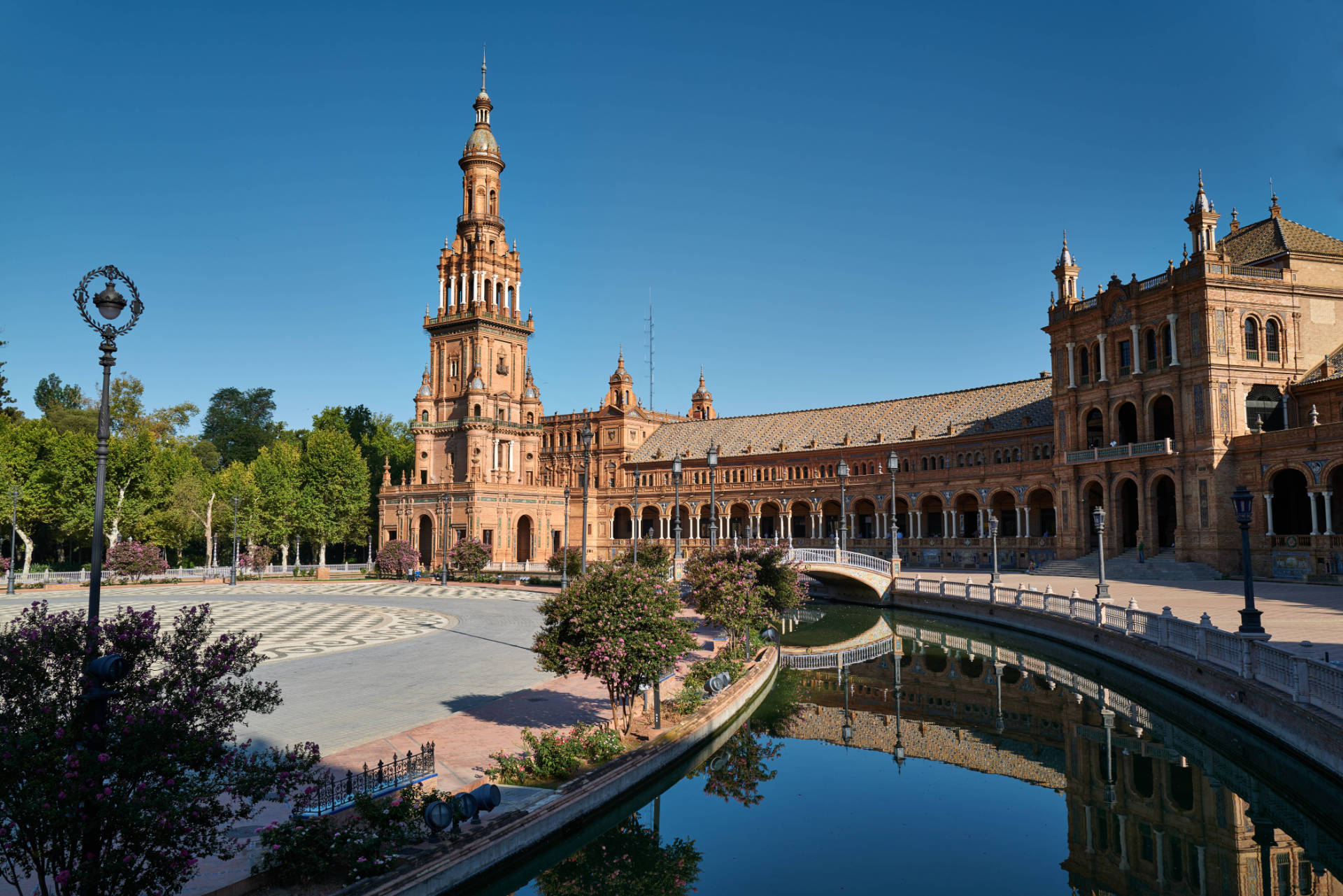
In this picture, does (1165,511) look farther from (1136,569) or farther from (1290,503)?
(1136,569)

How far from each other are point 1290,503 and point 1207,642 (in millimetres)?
30287

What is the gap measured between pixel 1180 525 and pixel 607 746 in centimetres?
4047

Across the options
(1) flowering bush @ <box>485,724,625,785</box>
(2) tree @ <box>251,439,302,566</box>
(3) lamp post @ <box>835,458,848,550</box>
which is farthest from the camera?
(2) tree @ <box>251,439,302,566</box>

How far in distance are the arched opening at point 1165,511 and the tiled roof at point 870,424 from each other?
11326mm

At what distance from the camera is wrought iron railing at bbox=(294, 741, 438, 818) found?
10.4 metres

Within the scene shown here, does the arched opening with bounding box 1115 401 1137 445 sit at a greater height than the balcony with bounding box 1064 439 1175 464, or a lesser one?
greater

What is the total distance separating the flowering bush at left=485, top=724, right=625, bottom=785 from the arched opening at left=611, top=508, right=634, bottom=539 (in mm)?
70562

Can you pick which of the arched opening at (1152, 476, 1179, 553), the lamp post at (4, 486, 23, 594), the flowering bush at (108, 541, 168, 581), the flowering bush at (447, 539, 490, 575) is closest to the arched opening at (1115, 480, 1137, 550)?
the arched opening at (1152, 476, 1179, 553)

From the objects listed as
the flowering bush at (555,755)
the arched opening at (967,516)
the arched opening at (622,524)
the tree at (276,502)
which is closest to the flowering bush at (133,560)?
the tree at (276,502)

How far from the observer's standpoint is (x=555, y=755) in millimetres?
13469

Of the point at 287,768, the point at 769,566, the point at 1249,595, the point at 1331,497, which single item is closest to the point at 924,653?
the point at 769,566

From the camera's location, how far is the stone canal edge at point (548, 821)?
9664mm

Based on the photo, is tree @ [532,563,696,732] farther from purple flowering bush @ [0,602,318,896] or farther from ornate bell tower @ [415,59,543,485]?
ornate bell tower @ [415,59,543,485]

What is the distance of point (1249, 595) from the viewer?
18266mm
